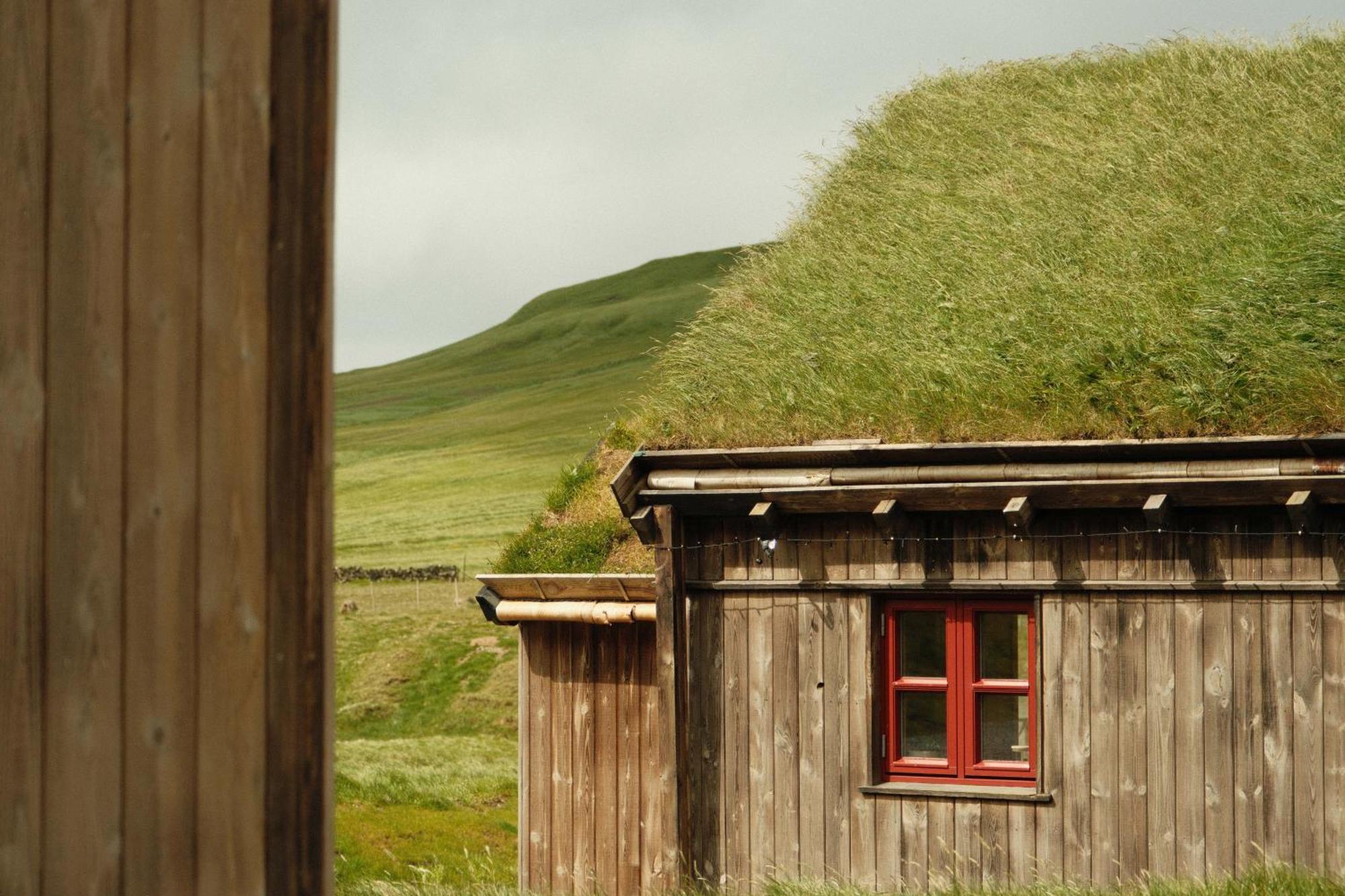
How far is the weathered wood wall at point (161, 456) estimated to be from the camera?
2.97 metres

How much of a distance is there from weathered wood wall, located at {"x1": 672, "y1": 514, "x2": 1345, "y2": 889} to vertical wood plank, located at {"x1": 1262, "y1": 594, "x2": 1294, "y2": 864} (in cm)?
1

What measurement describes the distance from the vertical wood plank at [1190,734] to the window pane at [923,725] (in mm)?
1593

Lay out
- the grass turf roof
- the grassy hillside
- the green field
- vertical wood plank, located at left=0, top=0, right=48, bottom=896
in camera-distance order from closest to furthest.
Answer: vertical wood plank, located at left=0, top=0, right=48, bottom=896 < the grass turf roof < the green field < the grassy hillside

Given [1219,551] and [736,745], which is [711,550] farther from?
[1219,551]

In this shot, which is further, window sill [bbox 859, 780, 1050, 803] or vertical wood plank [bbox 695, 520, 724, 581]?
vertical wood plank [bbox 695, 520, 724, 581]

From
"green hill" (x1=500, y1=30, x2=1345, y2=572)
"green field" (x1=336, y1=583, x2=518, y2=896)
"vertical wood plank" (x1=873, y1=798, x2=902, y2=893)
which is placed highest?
"green hill" (x1=500, y1=30, x2=1345, y2=572)

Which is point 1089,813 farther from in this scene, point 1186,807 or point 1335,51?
point 1335,51

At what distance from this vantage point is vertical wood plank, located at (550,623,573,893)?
11.5 meters

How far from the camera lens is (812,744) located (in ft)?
33.3

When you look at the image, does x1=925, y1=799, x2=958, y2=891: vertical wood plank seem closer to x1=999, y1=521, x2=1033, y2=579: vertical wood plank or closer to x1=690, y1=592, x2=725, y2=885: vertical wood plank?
x1=690, y1=592, x2=725, y2=885: vertical wood plank

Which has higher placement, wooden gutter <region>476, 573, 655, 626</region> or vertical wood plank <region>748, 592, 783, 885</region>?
wooden gutter <region>476, 573, 655, 626</region>

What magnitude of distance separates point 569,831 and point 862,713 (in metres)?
2.91

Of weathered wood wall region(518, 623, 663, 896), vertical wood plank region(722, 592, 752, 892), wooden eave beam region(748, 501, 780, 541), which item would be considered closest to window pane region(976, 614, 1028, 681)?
wooden eave beam region(748, 501, 780, 541)

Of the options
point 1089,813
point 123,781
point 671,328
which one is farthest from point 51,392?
point 671,328
